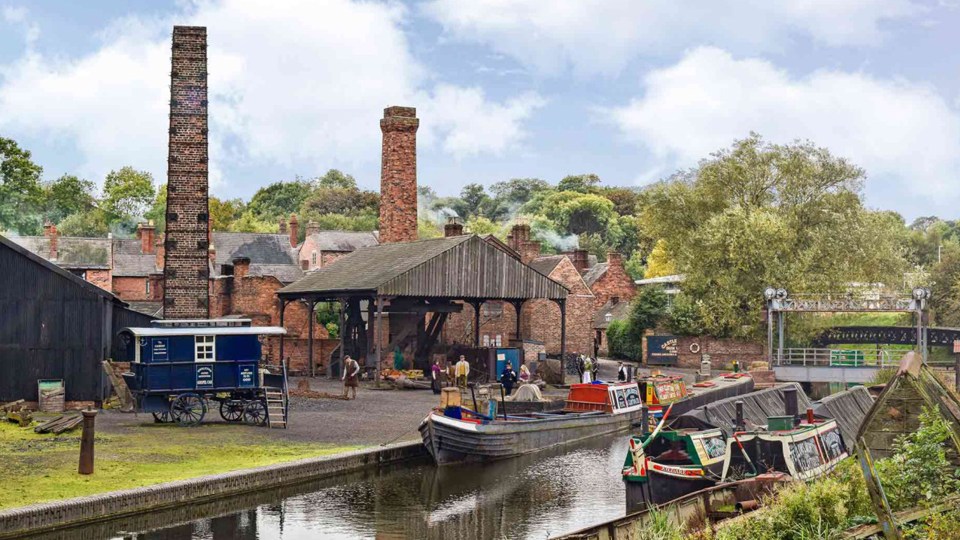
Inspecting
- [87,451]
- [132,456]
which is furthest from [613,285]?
[87,451]

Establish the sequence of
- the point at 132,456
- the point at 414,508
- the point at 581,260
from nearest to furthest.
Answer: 1. the point at 414,508
2. the point at 132,456
3. the point at 581,260

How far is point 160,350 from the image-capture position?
1146 inches

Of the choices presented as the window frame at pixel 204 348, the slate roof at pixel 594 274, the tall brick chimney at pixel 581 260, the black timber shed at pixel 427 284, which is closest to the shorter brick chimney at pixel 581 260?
the tall brick chimney at pixel 581 260

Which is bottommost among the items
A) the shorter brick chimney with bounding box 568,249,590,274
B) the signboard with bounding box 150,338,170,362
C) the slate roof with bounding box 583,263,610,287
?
the signboard with bounding box 150,338,170,362

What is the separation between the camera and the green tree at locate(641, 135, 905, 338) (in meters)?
56.8

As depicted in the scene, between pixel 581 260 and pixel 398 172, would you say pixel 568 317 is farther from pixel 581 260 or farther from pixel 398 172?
pixel 398 172

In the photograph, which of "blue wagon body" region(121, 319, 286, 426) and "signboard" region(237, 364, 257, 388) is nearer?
"blue wagon body" region(121, 319, 286, 426)

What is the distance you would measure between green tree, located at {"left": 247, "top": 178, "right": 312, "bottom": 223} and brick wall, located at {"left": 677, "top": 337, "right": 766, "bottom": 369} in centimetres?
8303

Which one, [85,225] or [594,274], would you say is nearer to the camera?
[594,274]

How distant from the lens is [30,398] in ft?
104

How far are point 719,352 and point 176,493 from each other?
141 ft

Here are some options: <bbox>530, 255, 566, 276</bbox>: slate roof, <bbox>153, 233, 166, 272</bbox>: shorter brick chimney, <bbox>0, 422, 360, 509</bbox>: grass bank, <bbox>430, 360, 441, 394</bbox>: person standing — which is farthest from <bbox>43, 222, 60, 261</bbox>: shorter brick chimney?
<bbox>0, 422, 360, 509</bbox>: grass bank

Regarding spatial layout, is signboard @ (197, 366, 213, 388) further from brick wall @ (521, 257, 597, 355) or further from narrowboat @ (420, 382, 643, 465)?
brick wall @ (521, 257, 597, 355)

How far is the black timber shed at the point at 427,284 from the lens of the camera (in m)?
44.3
